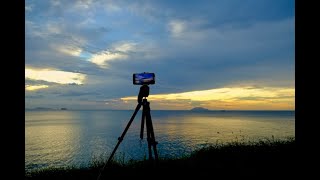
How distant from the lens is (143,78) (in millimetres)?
4672

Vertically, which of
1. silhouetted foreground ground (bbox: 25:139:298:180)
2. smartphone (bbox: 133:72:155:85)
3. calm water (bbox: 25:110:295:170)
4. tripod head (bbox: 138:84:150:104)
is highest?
smartphone (bbox: 133:72:155:85)

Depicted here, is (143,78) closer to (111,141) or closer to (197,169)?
(197,169)

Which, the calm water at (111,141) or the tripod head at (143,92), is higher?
the tripod head at (143,92)

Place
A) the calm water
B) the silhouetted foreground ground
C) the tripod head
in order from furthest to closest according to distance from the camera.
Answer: the calm water < the silhouetted foreground ground < the tripod head

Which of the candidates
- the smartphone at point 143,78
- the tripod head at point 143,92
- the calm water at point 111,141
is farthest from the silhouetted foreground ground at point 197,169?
the smartphone at point 143,78

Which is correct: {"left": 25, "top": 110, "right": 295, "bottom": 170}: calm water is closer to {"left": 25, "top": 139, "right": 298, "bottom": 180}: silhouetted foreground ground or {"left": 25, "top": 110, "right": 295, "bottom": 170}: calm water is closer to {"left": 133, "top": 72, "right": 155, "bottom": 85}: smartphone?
{"left": 25, "top": 139, "right": 298, "bottom": 180}: silhouetted foreground ground

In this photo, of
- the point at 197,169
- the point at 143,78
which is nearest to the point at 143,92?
the point at 143,78

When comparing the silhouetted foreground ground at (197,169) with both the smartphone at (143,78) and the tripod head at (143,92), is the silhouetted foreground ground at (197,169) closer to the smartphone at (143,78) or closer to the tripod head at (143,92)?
the tripod head at (143,92)

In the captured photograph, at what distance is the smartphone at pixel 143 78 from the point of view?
4.65 metres

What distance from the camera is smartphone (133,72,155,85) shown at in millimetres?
4652

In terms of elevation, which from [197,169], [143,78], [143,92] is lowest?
[197,169]

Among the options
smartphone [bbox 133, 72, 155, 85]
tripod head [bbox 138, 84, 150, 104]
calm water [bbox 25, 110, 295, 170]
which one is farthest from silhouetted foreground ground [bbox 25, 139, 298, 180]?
smartphone [bbox 133, 72, 155, 85]
